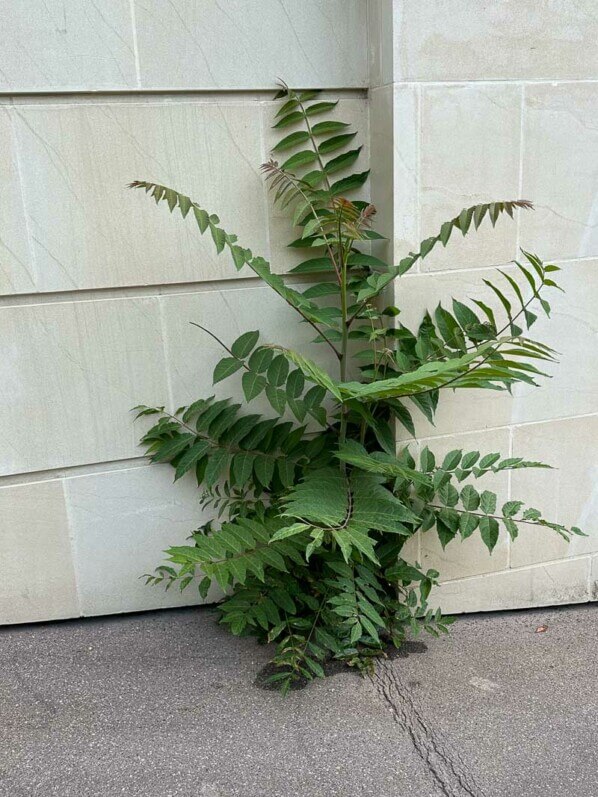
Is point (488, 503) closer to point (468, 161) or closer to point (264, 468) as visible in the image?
point (264, 468)

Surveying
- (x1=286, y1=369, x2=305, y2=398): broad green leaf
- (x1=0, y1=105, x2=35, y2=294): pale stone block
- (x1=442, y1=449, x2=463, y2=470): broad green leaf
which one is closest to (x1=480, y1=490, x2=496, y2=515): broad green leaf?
(x1=442, y1=449, x2=463, y2=470): broad green leaf

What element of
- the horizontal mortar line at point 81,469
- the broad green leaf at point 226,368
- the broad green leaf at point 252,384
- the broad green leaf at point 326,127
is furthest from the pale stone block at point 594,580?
the broad green leaf at point 326,127

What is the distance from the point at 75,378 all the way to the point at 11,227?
620mm

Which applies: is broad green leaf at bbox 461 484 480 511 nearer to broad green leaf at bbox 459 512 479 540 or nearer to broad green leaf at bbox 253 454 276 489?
broad green leaf at bbox 459 512 479 540

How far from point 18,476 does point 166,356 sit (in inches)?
30.7

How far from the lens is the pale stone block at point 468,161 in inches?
106

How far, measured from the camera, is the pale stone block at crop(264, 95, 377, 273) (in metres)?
2.84

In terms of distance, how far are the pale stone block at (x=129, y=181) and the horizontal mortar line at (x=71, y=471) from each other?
2.42 ft

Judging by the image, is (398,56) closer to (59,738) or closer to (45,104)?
(45,104)

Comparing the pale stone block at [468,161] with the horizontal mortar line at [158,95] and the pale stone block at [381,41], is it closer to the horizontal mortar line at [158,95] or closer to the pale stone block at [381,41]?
the pale stone block at [381,41]

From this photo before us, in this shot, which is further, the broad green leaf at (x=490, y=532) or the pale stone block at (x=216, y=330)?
the pale stone block at (x=216, y=330)

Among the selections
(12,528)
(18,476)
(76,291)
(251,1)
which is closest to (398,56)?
(251,1)

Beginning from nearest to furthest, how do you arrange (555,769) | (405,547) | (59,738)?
1. (555,769)
2. (59,738)
3. (405,547)

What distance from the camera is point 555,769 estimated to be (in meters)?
2.30
